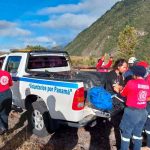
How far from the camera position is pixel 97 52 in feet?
444

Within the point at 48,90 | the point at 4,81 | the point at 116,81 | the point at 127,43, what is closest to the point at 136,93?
the point at 116,81

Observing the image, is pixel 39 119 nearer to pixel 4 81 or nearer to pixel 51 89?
pixel 51 89

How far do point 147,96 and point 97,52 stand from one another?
427ft

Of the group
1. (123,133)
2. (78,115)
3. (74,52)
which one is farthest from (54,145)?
(74,52)

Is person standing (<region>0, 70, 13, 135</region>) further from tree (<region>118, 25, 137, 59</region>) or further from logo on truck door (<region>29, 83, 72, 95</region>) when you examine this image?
tree (<region>118, 25, 137, 59</region>)

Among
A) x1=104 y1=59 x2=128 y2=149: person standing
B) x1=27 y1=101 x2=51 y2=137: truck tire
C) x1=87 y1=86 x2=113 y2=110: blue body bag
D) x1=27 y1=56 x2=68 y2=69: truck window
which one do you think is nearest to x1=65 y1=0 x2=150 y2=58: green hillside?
x1=27 y1=56 x2=68 y2=69: truck window

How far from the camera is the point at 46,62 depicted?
873 cm

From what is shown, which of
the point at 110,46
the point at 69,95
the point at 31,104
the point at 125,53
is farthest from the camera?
the point at 110,46

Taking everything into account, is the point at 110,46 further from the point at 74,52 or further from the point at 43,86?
the point at 43,86

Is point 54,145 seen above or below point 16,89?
below

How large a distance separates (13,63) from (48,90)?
1867 millimetres

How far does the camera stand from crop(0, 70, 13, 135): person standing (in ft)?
23.8

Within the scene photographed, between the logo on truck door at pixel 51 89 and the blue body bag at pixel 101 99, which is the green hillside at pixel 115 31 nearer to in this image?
the logo on truck door at pixel 51 89

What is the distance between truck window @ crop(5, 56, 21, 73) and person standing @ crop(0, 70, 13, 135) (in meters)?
0.77
